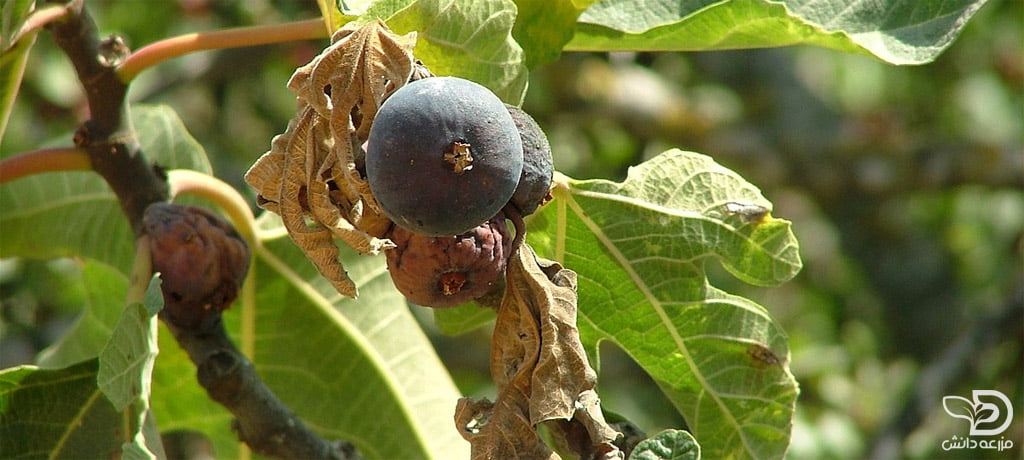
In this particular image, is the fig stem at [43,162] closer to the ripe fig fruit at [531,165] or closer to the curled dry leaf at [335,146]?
the curled dry leaf at [335,146]

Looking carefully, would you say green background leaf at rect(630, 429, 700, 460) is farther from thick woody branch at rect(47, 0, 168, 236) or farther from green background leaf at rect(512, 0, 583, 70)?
thick woody branch at rect(47, 0, 168, 236)

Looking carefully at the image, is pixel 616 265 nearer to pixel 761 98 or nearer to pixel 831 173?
pixel 831 173

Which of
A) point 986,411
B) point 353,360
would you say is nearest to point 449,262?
point 353,360

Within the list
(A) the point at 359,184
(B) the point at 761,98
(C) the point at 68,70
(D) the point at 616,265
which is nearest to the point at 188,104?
(C) the point at 68,70

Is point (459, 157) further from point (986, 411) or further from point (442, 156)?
point (986, 411)

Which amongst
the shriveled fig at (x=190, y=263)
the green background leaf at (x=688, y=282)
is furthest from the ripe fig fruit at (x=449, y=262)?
the shriveled fig at (x=190, y=263)

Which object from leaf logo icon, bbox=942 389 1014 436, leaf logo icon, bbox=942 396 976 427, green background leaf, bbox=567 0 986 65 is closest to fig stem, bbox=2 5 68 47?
green background leaf, bbox=567 0 986 65
